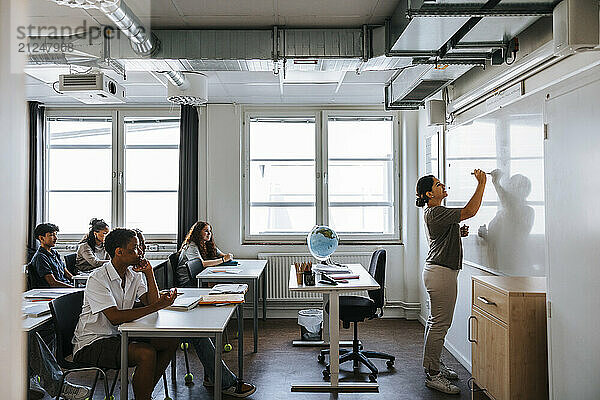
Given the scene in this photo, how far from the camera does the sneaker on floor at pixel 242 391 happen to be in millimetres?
4457

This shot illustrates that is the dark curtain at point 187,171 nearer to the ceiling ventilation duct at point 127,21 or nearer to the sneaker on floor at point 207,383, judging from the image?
the sneaker on floor at point 207,383

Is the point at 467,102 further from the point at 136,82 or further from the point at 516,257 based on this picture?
the point at 136,82

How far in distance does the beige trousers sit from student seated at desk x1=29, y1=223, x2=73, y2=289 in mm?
3210

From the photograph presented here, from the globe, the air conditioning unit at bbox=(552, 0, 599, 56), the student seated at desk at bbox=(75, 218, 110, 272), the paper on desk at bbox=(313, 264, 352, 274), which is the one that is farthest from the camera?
the student seated at desk at bbox=(75, 218, 110, 272)

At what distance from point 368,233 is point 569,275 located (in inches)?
197

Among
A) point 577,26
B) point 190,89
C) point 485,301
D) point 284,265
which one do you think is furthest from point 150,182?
point 577,26

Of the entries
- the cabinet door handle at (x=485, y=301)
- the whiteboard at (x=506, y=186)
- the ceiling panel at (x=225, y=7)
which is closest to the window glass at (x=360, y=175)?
the whiteboard at (x=506, y=186)

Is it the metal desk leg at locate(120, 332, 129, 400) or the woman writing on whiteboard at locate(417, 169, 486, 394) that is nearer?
the metal desk leg at locate(120, 332, 129, 400)

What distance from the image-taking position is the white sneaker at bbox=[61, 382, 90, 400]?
408 centimetres

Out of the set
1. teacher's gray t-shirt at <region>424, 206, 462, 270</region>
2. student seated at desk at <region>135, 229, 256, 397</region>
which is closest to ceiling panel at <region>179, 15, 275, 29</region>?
student seated at desk at <region>135, 229, 256, 397</region>

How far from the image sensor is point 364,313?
505cm

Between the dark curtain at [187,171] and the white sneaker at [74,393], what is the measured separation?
340 cm

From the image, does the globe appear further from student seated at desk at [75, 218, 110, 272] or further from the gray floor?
student seated at desk at [75, 218, 110, 272]

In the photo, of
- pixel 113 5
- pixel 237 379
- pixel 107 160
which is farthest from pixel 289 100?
pixel 113 5
